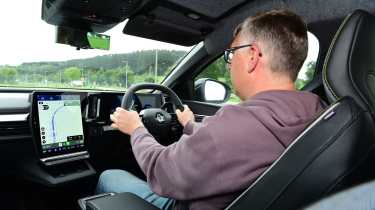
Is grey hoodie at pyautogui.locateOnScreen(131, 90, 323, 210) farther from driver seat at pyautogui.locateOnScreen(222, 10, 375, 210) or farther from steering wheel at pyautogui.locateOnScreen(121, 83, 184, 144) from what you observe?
steering wheel at pyautogui.locateOnScreen(121, 83, 184, 144)

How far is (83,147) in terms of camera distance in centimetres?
258

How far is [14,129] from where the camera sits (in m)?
2.47

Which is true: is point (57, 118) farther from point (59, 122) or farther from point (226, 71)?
point (226, 71)

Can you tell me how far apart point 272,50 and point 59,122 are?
143 centimetres

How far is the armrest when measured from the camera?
63.3 inches

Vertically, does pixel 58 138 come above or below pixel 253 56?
below

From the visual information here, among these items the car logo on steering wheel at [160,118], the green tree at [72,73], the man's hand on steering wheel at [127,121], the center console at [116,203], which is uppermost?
the green tree at [72,73]

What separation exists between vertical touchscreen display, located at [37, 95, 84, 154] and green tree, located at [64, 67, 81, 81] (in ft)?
1.79

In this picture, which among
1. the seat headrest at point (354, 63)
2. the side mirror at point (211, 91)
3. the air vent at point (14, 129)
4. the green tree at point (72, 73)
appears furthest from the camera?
the side mirror at point (211, 91)

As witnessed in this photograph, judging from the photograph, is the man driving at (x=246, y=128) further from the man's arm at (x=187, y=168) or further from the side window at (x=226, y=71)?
the side window at (x=226, y=71)

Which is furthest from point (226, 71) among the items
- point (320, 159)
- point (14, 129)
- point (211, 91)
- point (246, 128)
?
point (320, 159)

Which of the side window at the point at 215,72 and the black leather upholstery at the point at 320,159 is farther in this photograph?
the side window at the point at 215,72

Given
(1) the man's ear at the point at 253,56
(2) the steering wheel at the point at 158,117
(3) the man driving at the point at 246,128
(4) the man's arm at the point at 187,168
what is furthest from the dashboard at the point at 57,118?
(1) the man's ear at the point at 253,56

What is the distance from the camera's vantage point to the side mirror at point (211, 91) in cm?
342
